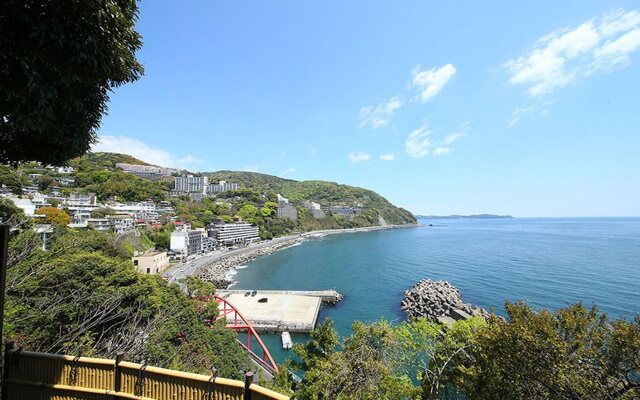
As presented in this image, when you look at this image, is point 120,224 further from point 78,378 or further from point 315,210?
point 315,210

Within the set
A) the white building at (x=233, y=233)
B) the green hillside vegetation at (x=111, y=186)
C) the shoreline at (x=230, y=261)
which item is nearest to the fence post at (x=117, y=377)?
the shoreline at (x=230, y=261)

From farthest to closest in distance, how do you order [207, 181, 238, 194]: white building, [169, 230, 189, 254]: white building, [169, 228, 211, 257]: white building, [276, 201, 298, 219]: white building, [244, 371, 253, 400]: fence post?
[207, 181, 238, 194]: white building, [276, 201, 298, 219]: white building, [169, 228, 211, 257]: white building, [169, 230, 189, 254]: white building, [244, 371, 253, 400]: fence post

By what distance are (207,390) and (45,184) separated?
7232cm

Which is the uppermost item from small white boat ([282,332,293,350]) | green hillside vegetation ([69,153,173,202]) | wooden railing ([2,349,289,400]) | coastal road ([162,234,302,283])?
green hillside vegetation ([69,153,173,202])

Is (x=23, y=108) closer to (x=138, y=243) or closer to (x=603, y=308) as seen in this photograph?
(x=603, y=308)

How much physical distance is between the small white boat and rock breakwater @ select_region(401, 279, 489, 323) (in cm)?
1022

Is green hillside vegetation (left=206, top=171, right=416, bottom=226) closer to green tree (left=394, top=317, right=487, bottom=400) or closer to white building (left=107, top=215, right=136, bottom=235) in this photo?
white building (left=107, top=215, right=136, bottom=235)

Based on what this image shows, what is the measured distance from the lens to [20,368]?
13.5 feet

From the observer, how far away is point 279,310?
85.9 feet

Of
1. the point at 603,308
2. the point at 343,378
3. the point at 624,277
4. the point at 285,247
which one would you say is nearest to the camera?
the point at 343,378

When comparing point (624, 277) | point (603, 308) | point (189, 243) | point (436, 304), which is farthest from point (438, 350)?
point (189, 243)

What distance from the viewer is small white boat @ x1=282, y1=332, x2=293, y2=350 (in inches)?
789

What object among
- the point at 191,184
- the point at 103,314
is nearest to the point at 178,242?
the point at 103,314

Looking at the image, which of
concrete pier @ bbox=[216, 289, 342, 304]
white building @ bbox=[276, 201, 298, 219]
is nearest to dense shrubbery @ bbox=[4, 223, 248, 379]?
concrete pier @ bbox=[216, 289, 342, 304]
